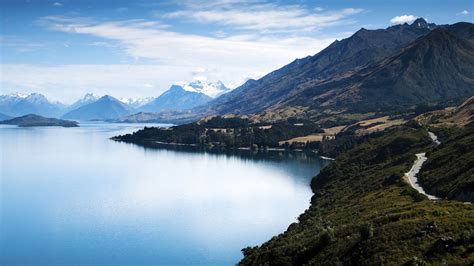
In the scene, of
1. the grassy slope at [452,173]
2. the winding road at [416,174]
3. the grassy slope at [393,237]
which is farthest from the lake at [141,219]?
the grassy slope at [452,173]

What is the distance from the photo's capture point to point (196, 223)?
12369 centimetres

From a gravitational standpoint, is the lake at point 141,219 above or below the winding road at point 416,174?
below

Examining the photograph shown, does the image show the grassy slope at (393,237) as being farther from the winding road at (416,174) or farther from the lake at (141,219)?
the lake at (141,219)

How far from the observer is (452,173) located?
3755 inches

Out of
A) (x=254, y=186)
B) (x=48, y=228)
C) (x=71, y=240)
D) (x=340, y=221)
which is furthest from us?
(x=254, y=186)

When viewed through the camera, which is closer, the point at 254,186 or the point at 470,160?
the point at 470,160

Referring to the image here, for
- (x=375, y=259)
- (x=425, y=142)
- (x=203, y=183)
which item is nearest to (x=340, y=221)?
(x=375, y=259)

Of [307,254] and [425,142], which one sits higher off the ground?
[425,142]

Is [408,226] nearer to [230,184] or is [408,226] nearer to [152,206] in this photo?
[152,206]

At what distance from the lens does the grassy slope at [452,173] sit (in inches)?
3083

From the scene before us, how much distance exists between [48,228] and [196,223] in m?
37.3

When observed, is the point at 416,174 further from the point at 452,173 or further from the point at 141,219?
the point at 141,219

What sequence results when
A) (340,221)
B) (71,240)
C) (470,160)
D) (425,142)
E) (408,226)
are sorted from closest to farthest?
(408,226)
(340,221)
(470,160)
(71,240)
(425,142)

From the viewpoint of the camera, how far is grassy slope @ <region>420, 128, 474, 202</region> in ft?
257
